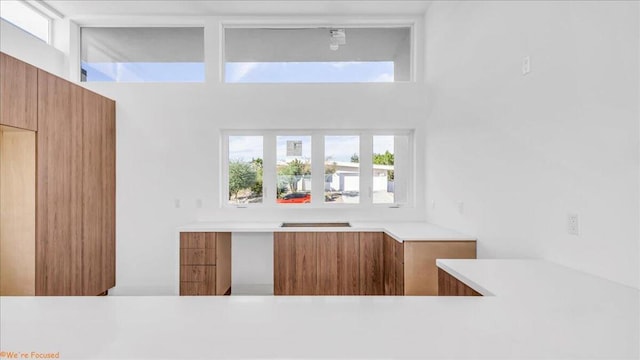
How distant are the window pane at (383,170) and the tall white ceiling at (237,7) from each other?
145 cm

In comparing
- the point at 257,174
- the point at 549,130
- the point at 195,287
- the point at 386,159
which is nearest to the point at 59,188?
the point at 195,287

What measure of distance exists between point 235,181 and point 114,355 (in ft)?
10.4

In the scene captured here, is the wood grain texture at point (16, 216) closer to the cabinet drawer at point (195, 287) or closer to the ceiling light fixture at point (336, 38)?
the cabinet drawer at point (195, 287)

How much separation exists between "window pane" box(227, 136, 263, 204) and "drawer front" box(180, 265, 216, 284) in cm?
92

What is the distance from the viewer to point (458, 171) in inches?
112

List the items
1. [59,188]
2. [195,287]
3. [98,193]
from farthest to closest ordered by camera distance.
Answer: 1. [98,193]
2. [195,287]
3. [59,188]

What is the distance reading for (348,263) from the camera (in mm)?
3164

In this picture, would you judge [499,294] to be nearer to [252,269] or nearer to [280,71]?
[252,269]

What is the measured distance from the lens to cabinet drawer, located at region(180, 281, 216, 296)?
3092 mm

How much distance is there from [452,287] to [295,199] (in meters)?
2.41

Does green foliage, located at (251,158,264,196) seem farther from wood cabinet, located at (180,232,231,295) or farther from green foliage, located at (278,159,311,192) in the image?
wood cabinet, located at (180,232,231,295)

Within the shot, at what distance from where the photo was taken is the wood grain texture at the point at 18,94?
90.4 inches

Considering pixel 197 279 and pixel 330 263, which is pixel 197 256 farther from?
pixel 330 263

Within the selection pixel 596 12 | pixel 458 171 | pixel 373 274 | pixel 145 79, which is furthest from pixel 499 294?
pixel 145 79
